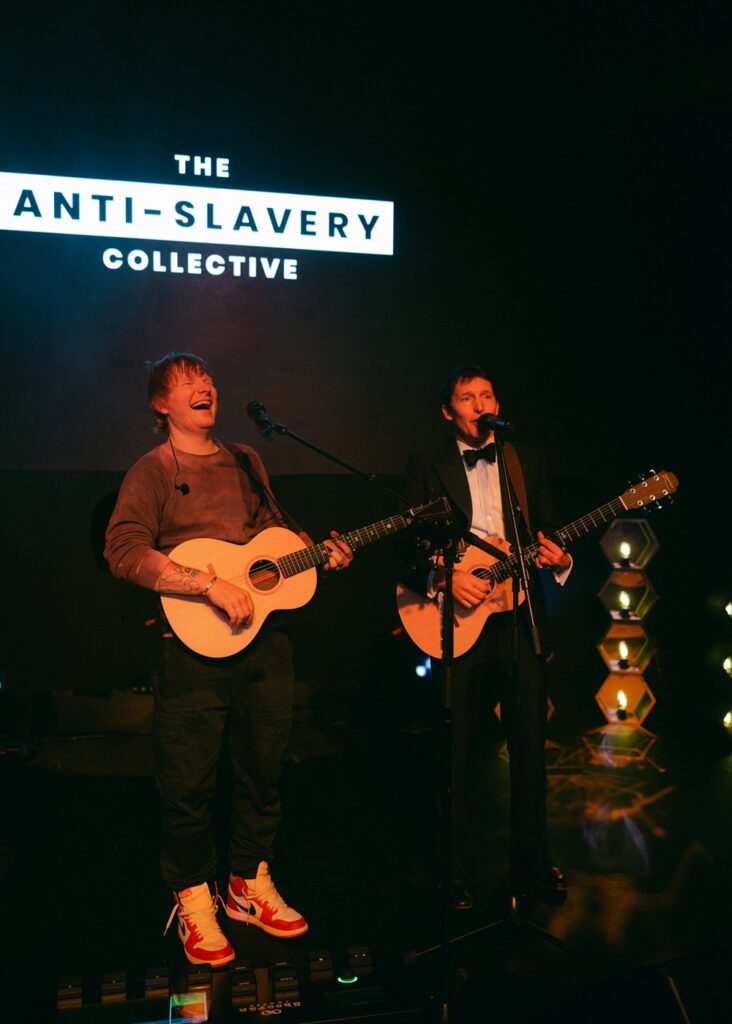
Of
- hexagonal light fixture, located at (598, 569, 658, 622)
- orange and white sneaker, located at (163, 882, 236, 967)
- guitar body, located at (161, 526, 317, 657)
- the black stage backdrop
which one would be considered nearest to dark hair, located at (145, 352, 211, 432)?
guitar body, located at (161, 526, 317, 657)

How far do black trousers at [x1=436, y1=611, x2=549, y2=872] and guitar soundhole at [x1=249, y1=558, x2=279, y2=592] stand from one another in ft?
2.54

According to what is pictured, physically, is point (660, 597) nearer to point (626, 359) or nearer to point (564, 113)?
point (626, 359)

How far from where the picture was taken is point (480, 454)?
10.7 feet

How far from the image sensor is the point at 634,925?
3.12 m

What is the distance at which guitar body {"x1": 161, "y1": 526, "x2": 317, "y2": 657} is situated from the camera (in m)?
3.03

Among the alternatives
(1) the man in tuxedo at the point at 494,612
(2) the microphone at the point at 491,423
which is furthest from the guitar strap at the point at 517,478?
(2) the microphone at the point at 491,423

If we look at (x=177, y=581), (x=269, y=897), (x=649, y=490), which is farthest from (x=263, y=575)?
(x=649, y=490)

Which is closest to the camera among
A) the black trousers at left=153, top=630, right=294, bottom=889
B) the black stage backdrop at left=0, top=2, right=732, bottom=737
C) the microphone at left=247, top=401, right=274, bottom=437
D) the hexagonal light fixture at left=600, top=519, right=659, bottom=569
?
the microphone at left=247, top=401, right=274, bottom=437

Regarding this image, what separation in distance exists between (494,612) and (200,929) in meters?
1.52

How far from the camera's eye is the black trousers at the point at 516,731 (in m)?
3.29

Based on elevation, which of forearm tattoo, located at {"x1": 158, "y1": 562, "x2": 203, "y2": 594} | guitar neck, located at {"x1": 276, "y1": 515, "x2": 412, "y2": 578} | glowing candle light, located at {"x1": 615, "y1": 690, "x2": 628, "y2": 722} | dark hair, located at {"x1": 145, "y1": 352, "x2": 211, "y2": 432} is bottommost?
glowing candle light, located at {"x1": 615, "y1": 690, "x2": 628, "y2": 722}

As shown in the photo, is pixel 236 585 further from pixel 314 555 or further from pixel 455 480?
pixel 455 480

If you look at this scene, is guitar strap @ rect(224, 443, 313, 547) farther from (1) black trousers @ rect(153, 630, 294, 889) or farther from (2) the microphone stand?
(2) the microphone stand

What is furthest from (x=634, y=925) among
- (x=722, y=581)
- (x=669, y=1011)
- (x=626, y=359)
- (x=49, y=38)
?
(x=49, y=38)
